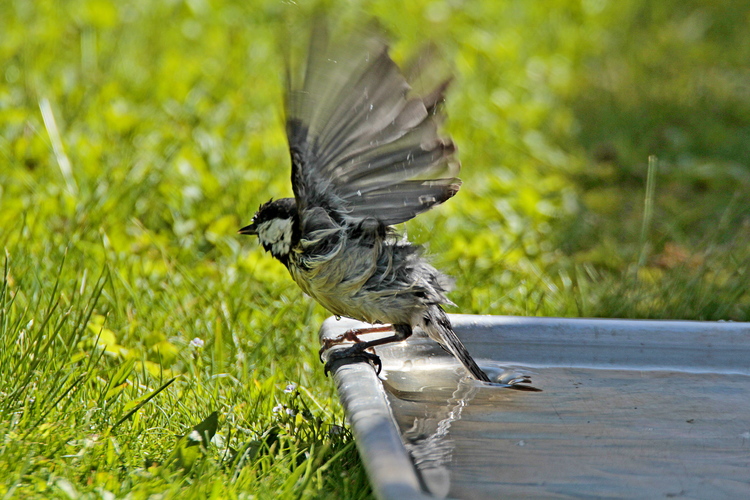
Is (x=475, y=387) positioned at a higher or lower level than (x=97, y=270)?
lower

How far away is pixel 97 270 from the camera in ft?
11.3

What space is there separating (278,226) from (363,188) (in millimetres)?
382

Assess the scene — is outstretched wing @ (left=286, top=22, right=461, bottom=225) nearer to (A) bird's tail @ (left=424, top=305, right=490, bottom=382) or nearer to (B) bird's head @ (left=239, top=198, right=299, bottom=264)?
(B) bird's head @ (left=239, top=198, right=299, bottom=264)

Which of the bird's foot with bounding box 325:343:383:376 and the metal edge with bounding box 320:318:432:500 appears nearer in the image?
the metal edge with bounding box 320:318:432:500

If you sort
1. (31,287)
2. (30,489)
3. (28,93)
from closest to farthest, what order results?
1. (30,489)
2. (31,287)
3. (28,93)

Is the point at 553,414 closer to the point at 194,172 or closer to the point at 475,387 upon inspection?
the point at 475,387

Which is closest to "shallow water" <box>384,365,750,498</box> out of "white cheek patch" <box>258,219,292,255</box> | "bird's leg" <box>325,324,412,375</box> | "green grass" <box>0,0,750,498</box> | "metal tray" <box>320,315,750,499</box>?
"metal tray" <box>320,315,750,499</box>

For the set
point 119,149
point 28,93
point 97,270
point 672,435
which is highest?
point 28,93

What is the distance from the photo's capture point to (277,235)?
2.81 meters

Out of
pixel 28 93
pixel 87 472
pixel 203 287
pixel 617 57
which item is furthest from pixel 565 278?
pixel 617 57

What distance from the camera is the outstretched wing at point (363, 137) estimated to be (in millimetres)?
2393

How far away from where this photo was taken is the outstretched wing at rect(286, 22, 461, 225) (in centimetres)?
239

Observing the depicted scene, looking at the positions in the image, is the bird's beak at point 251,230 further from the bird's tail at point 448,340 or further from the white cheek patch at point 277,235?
the bird's tail at point 448,340

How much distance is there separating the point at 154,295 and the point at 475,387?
142 centimetres
